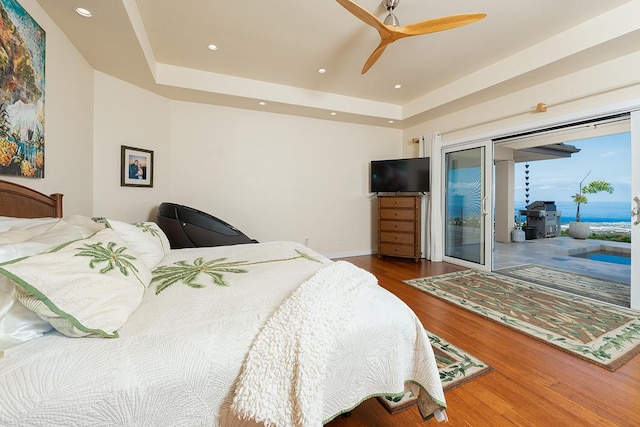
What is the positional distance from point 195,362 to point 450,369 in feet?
5.05

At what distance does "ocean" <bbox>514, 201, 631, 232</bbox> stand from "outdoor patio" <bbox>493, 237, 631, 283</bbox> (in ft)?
1.83

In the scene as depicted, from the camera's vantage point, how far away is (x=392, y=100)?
4254 mm

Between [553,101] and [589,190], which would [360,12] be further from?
[589,190]

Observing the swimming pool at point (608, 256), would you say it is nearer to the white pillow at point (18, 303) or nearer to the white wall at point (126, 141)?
the white pillow at point (18, 303)

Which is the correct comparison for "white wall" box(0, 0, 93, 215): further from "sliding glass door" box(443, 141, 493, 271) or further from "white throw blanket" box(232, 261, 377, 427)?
"sliding glass door" box(443, 141, 493, 271)

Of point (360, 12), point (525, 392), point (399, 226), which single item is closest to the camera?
point (525, 392)

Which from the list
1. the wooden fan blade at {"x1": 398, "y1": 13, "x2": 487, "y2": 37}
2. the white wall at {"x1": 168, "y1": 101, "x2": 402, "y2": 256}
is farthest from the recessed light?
the wooden fan blade at {"x1": 398, "y1": 13, "x2": 487, "y2": 37}

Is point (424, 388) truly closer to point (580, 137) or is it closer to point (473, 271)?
point (473, 271)

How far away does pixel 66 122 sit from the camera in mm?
2191

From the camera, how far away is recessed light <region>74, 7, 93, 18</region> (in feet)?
6.06

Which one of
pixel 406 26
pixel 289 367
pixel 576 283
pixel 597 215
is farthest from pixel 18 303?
pixel 597 215

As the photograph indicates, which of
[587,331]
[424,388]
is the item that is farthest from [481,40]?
[424,388]

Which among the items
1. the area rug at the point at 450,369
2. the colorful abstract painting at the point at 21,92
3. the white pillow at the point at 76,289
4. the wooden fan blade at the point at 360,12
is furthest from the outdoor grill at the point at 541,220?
the colorful abstract painting at the point at 21,92

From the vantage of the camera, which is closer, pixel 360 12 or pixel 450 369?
pixel 450 369
